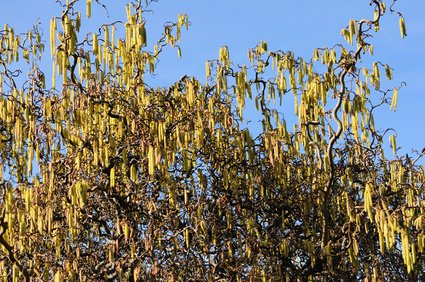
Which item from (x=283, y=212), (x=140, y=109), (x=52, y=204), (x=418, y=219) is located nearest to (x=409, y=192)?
(x=418, y=219)

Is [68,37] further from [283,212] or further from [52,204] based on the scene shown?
[283,212]

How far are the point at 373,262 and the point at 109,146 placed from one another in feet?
10.6

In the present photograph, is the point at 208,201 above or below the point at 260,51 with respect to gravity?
below

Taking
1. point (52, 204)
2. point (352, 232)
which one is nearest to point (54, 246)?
point (52, 204)

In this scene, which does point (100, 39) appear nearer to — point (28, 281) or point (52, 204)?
point (52, 204)

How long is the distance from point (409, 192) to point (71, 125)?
152 inches

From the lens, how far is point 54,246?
9.48 metres

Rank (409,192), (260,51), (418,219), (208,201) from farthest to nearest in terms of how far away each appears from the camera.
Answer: (260,51) < (208,201) < (409,192) < (418,219)

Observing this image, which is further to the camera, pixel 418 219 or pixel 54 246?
pixel 54 246

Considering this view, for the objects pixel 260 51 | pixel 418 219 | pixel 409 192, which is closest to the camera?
pixel 418 219

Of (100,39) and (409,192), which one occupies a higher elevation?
(100,39)

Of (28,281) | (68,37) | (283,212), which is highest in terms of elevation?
(68,37)

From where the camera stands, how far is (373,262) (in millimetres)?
9531

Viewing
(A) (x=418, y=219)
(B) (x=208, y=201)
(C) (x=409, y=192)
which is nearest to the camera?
(A) (x=418, y=219)
